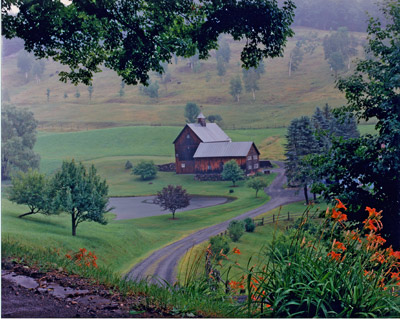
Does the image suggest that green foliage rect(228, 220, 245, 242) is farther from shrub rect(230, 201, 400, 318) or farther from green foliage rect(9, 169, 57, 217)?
green foliage rect(9, 169, 57, 217)

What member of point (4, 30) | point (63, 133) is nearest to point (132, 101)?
point (63, 133)

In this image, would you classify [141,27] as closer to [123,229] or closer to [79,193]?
[79,193]

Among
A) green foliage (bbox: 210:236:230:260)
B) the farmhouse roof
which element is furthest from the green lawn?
the farmhouse roof

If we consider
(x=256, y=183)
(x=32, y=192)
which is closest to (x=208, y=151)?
(x=256, y=183)

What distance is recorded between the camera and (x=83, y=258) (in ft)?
15.6

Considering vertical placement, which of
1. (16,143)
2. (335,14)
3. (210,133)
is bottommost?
(16,143)

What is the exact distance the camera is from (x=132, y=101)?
5.92 metres

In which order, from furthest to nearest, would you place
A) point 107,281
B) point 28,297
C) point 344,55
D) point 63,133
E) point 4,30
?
point 63,133 < point 344,55 < point 4,30 < point 107,281 < point 28,297

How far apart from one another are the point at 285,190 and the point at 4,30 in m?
4.08

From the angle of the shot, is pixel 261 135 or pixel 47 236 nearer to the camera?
pixel 47 236

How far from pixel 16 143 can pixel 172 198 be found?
6.87 feet

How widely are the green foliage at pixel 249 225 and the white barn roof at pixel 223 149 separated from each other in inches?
37.1

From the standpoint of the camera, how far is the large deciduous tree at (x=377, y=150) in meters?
5.12

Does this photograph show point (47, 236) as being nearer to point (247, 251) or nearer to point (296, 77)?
point (247, 251)
